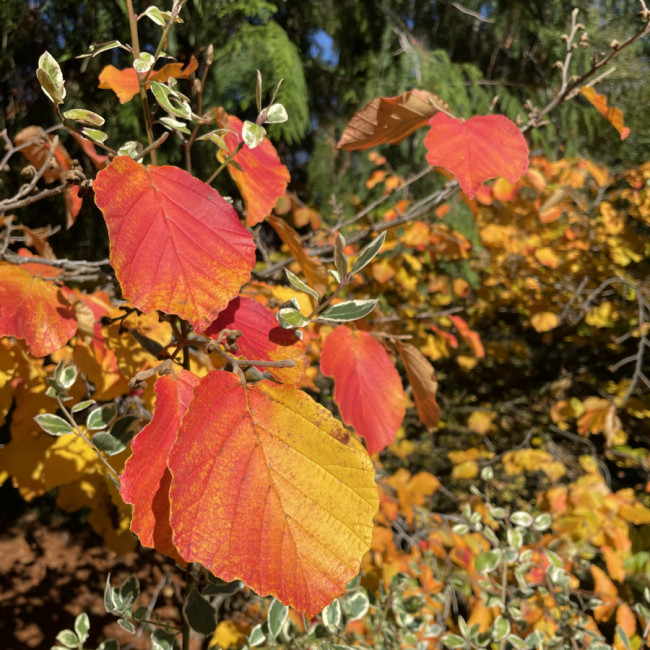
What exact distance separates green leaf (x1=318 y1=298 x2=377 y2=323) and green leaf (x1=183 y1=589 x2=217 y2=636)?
0.51 meters

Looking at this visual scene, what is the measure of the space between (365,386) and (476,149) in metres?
0.51

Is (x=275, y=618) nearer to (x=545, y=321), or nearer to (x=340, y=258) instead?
(x=340, y=258)

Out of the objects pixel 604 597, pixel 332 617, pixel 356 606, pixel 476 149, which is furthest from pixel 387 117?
pixel 604 597

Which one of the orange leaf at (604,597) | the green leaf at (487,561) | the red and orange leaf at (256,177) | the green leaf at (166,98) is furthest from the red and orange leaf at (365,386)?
the orange leaf at (604,597)

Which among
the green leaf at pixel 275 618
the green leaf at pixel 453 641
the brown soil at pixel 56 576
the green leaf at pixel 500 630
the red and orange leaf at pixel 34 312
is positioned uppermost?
the red and orange leaf at pixel 34 312

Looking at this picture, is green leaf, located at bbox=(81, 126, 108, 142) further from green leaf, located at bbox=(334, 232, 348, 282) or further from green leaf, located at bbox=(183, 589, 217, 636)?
green leaf, located at bbox=(183, 589, 217, 636)

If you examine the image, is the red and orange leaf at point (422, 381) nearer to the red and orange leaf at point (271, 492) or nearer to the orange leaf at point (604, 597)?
the red and orange leaf at point (271, 492)

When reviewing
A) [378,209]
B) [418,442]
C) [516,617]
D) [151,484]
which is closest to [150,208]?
[151,484]

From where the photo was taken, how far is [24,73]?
2.62 meters

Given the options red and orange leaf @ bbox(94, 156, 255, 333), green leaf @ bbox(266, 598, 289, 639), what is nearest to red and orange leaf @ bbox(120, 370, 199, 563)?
red and orange leaf @ bbox(94, 156, 255, 333)

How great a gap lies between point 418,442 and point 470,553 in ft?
6.31

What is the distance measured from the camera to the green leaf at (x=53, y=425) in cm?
77

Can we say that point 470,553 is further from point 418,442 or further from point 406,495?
point 418,442

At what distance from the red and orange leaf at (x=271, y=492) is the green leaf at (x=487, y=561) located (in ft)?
3.73
